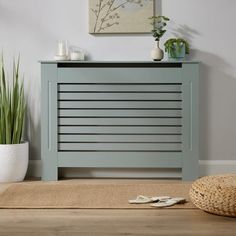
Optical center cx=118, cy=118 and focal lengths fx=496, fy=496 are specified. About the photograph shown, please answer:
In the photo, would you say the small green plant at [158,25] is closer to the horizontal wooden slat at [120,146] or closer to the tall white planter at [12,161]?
the horizontal wooden slat at [120,146]

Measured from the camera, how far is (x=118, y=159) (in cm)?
367

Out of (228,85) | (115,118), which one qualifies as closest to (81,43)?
(115,118)

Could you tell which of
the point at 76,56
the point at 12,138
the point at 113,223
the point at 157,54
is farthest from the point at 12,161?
the point at 113,223

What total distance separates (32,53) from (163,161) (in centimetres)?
132

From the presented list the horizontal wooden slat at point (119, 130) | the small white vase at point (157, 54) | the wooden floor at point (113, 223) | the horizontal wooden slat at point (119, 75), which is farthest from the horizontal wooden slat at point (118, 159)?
the wooden floor at point (113, 223)

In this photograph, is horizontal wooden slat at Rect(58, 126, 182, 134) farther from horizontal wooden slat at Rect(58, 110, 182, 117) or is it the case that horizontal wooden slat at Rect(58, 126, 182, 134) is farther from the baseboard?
the baseboard

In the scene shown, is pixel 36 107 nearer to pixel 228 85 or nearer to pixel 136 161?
pixel 136 161

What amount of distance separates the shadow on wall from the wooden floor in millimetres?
1652

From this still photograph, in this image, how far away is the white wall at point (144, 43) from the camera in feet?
12.5

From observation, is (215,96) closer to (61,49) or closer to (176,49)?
(176,49)

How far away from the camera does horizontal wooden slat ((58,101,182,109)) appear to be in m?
3.64

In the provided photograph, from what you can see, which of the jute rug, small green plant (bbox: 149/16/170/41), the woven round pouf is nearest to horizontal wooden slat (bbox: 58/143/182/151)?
the jute rug

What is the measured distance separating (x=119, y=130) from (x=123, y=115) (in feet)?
0.38

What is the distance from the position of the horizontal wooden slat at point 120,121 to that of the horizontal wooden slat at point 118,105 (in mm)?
89
